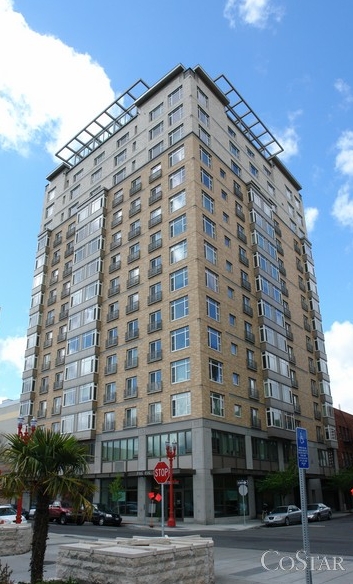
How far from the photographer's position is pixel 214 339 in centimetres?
4075

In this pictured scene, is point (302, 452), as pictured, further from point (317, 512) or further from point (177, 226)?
point (177, 226)

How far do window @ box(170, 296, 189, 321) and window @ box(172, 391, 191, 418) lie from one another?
6.35 m

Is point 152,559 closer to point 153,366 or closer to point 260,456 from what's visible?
point 153,366

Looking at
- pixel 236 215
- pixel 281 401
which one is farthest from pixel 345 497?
pixel 236 215

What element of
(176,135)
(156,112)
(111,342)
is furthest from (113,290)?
(156,112)

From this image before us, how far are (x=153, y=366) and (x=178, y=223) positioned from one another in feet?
42.1

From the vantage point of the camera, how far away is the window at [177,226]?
4391cm

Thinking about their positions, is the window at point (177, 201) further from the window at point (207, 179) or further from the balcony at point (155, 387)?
the balcony at point (155, 387)

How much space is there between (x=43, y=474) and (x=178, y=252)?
3355 centimetres

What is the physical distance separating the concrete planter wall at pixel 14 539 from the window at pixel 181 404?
2165cm

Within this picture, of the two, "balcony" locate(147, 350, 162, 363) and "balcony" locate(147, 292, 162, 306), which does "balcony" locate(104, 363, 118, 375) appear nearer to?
"balcony" locate(147, 350, 162, 363)

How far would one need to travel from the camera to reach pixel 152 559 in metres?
9.05

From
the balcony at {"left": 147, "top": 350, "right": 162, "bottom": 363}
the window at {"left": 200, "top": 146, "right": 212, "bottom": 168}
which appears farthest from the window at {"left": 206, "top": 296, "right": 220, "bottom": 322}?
the window at {"left": 200, "top": 146, "right": 212, "bottom": 168}

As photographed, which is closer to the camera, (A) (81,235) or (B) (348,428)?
(A) (81,235)
